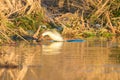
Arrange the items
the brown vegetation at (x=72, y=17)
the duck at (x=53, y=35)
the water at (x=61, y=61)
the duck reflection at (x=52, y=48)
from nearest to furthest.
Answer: the water at (x=61, y=61) < the duck reflection at (x=52, y=48) < the duck at (x=53, y=35) < the brown vegetation at (x=72, y=17)

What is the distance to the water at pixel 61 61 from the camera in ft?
27.1

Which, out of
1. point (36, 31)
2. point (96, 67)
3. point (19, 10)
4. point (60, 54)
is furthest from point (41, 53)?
point (19, 10)

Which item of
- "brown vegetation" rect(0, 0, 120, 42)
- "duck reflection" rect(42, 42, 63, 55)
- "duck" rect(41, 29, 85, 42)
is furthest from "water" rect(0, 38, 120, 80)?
"brown vegetation" rect(0, 0, 120, 42)

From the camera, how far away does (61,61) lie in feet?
32.1

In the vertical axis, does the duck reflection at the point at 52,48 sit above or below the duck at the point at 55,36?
below

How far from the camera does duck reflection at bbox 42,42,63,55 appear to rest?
37.0 feet

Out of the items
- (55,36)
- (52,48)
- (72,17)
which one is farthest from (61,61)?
(72,17)

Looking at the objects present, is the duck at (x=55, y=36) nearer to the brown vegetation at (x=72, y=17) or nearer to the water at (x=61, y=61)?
the water at (x=61, y=61)

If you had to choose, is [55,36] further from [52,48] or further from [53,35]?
[52,48]

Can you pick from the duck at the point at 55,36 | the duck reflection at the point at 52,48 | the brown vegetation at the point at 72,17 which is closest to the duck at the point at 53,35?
the duck at the point at 55,36

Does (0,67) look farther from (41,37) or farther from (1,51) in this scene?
(41,37)

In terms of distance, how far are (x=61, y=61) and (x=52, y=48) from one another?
2405mm

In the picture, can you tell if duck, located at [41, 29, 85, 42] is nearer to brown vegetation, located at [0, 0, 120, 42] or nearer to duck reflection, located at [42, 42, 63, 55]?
duck reflection, located at [42, 42, 63, 55]

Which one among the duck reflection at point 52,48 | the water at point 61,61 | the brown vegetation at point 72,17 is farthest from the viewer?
the brown vegetation at point 72,17
